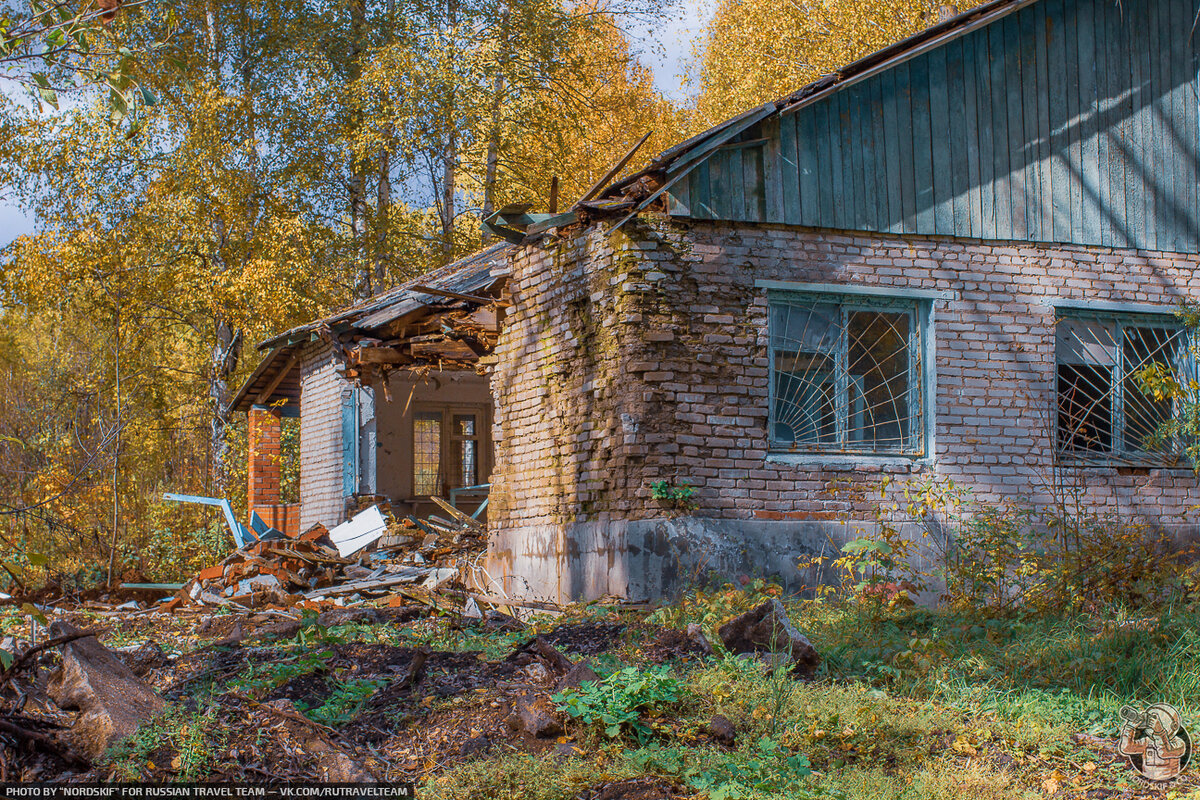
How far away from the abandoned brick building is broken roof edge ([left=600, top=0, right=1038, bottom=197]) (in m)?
0.03

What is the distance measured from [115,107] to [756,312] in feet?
17.8

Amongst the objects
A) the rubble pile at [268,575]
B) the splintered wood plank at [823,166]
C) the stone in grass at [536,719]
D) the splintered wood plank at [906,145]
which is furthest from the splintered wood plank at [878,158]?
the rubble pile at [268,575]

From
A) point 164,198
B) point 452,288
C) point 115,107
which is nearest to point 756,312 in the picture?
point 452,288

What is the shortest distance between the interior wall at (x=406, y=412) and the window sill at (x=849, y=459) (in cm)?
680

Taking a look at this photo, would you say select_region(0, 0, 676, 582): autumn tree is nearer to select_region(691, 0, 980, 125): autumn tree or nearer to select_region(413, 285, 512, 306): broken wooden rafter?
select_region(691, 0, 980, 125): autumn tree

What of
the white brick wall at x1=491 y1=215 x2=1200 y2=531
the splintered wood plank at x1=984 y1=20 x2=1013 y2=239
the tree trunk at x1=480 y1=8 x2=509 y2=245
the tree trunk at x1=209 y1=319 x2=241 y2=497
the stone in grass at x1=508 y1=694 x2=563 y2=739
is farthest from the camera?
the tree trunk at x1=480 y1=8 x2=509 y2=245

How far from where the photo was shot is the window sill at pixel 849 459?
8773 mm

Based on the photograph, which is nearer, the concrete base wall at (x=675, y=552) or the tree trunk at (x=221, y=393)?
the concrete base wall at (x=675, y=552)

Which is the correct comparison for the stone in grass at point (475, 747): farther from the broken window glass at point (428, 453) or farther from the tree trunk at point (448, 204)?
the tree trunk at point (448, 204)

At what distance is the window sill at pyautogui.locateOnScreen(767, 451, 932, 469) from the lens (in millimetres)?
8773

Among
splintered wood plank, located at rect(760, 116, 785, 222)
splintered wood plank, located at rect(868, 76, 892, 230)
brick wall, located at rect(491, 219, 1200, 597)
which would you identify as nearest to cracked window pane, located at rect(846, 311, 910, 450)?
brick wall, located at rect(491, 219, 1200, 597)

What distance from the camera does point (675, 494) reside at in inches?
329

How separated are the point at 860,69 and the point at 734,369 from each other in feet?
9.78

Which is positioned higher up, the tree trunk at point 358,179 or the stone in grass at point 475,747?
the tree trunk at point 358,179
